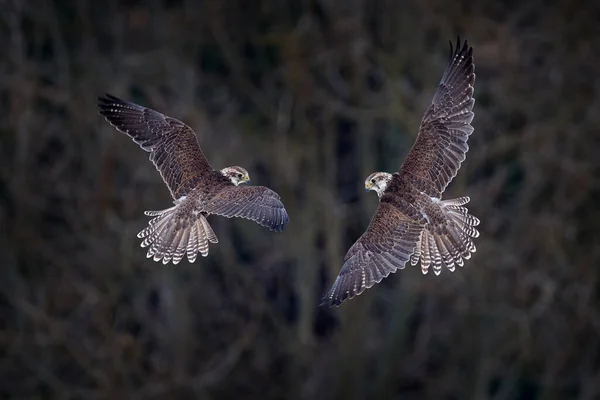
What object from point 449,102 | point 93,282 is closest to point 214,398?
point 93,282

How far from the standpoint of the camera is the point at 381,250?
11609 mm

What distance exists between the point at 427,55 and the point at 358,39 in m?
1.06

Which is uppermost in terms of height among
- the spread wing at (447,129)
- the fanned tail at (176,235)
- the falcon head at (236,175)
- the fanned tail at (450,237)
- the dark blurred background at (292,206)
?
the dark blurred background at (292,206)


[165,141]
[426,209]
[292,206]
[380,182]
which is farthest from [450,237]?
[292,206]

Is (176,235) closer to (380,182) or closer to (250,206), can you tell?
(250,206)

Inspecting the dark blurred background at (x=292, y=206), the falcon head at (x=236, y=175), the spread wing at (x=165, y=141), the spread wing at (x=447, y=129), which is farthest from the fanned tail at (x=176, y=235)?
the dark blurred background at (x=292, y=206)

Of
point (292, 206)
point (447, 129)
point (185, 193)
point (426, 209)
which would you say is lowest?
point (185, 193)

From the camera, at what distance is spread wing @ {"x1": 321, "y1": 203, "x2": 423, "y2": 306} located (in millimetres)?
11445

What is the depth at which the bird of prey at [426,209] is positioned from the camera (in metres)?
11.6

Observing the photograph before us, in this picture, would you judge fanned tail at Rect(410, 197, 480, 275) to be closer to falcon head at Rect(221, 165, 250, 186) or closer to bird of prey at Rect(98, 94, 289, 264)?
bird of prey at Rect(98, 94, 289, 264)

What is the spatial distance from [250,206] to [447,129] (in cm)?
188

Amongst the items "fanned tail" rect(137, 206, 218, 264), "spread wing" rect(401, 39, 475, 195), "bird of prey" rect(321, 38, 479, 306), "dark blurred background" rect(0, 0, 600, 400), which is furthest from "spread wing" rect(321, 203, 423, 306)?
"dark blurred background" rect(0, 0, 600, 400)

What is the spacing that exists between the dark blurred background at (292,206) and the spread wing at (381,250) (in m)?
10.4

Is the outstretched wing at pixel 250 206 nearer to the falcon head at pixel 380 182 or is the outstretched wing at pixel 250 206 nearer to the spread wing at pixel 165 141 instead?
the spread wing at pixel 165 141
